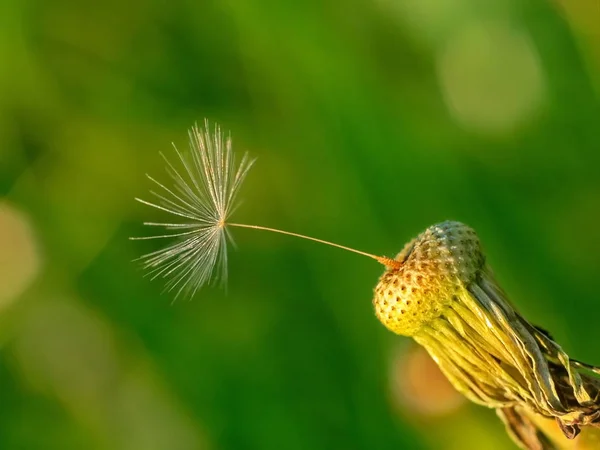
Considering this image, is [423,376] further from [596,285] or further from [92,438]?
[92,438]

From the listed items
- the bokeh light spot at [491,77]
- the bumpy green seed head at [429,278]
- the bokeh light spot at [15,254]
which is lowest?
the bokeh light spot at [15,254]

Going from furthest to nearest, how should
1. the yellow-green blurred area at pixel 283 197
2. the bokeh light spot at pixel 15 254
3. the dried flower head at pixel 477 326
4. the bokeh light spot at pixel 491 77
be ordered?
the bokeh light spot at pixel 15 254, the bokeh light spot at pixel 491 77, the yellow-green blurred area at pixel 283 197, the dried flower head at pixel 477 326

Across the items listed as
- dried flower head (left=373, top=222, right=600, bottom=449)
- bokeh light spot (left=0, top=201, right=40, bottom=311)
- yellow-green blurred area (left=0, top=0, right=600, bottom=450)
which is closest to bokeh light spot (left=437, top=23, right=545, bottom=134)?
yellow-green blurred area (left=0, top=0, right=600, bottom=450)

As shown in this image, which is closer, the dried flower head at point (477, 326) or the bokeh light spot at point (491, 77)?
the dried flower head at point (477, 326)

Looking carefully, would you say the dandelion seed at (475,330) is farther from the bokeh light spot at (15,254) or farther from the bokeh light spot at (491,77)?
the bokeh light spot at (15,254)

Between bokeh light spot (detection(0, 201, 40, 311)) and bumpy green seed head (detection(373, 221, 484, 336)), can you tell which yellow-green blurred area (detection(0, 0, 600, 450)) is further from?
bumpy green seed head (detection(373, 221, 484, 336))

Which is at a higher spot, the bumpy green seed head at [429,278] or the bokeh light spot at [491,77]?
the bokeh light spot at [491,77]

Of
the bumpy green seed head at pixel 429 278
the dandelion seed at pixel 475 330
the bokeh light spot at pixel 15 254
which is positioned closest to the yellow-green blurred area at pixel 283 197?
the bokeh light spot at pixel 15 254
